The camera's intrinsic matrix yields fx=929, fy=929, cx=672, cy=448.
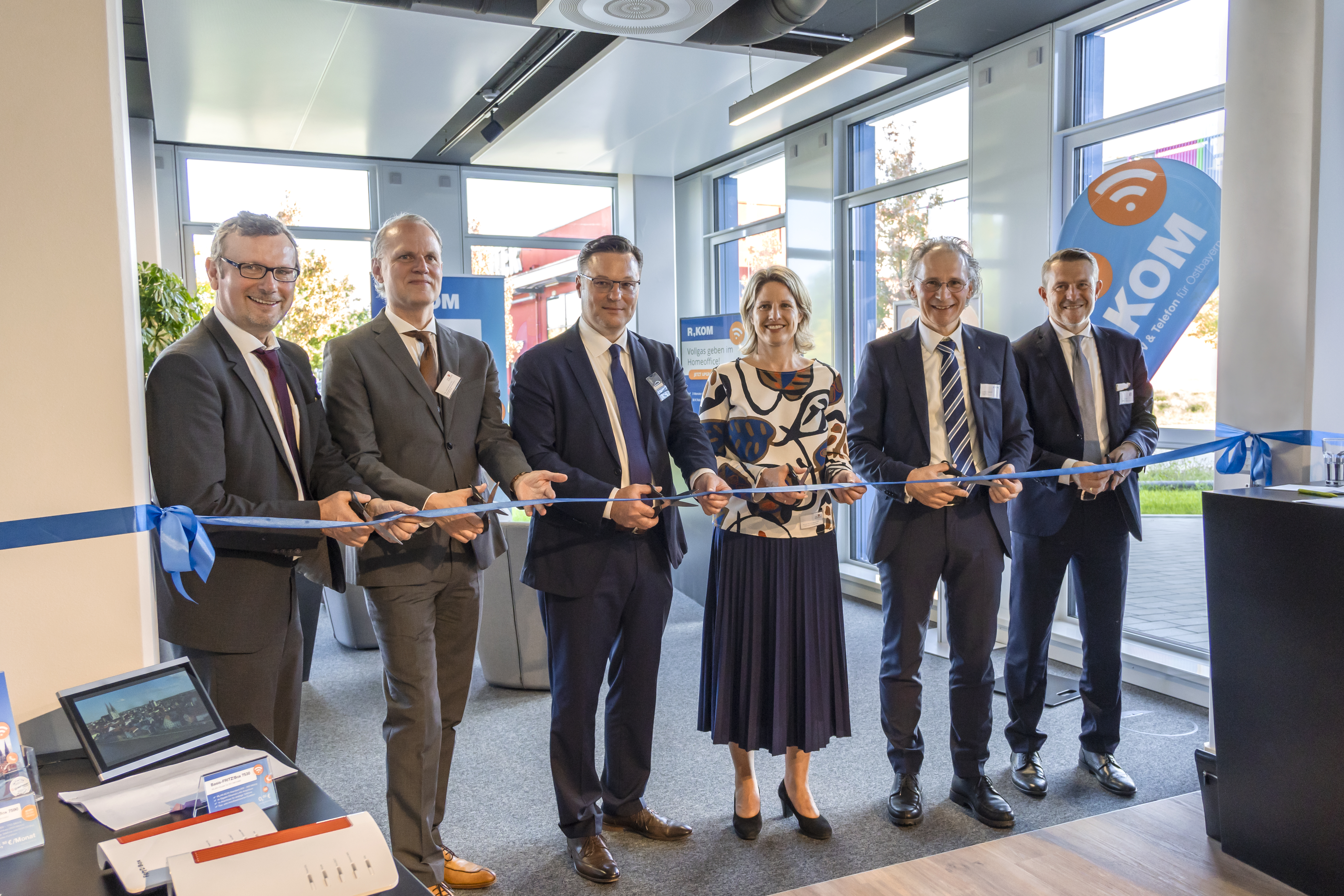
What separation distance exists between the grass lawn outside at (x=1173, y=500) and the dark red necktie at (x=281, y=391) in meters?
4.38

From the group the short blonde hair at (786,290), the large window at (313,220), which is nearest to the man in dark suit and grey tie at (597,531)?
the short blonde hair at (786,290)

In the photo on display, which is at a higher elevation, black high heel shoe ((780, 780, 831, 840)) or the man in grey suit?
the man in grey suit

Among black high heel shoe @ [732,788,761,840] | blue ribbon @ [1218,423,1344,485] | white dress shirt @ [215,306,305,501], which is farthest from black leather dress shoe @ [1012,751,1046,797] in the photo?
white dress shirt @ [215,306,305,501]

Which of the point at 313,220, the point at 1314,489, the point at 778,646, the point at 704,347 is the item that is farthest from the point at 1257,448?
the point at 313,220

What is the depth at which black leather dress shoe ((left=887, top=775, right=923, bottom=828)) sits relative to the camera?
122 inches

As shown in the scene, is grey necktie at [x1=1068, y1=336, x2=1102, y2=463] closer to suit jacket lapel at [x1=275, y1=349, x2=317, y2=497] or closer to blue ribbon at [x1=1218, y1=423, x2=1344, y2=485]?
blue ribbon at [x1=1218, y1=423, x2=1344, y2=485]

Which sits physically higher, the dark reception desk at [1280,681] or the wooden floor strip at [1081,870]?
the dark reception desk at [1280,681]

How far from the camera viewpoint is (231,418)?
2160mm

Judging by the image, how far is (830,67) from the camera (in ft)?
16.6

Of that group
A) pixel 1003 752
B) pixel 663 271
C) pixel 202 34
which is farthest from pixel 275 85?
pixel 1003 752

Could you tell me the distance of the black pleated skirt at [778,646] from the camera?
294 cm

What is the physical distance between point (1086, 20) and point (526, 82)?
11.9 ft

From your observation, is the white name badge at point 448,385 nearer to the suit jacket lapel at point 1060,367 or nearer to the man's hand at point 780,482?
the man's hand at point 780,482

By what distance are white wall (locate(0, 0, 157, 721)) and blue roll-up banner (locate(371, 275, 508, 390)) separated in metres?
4.63
